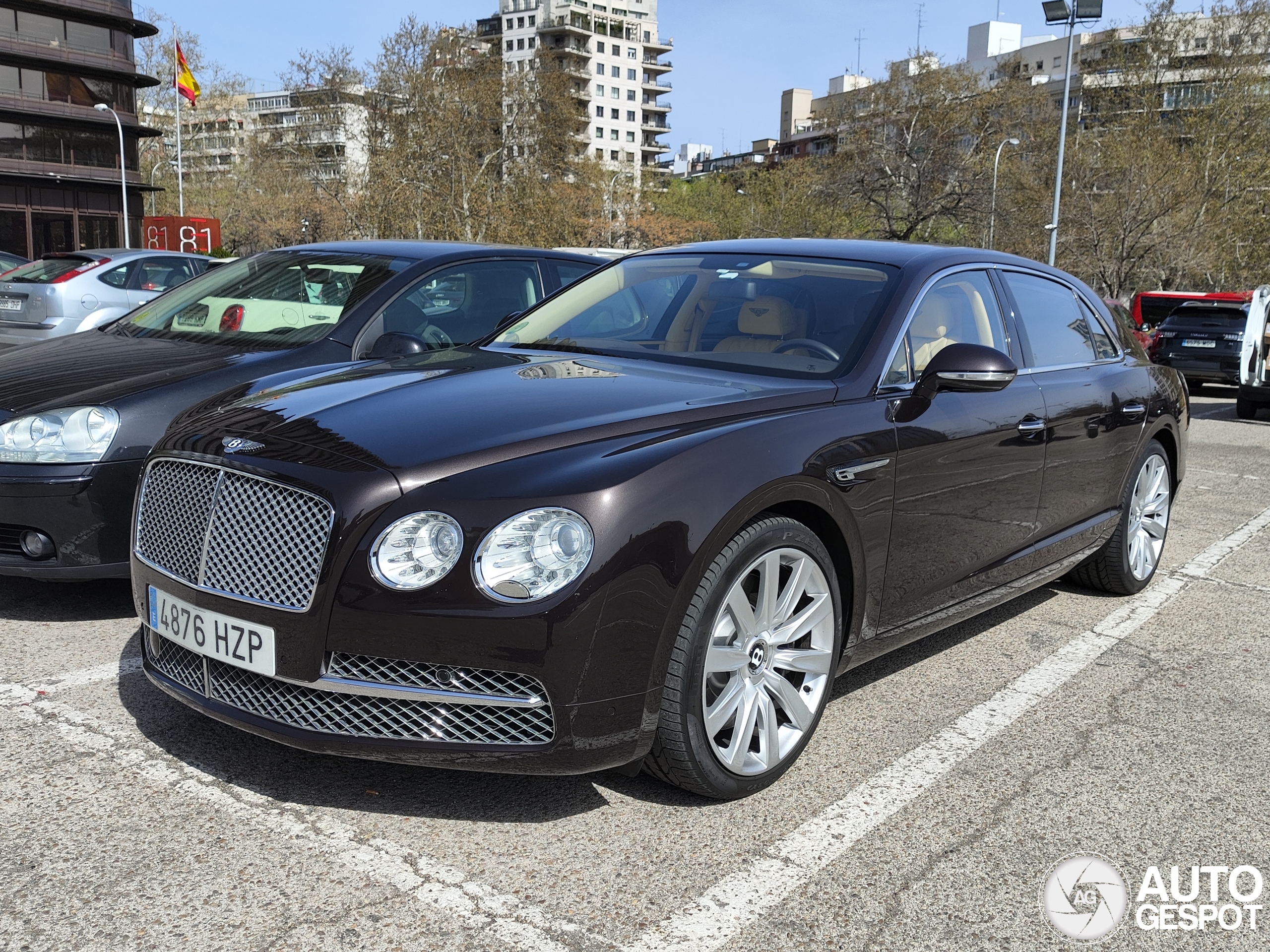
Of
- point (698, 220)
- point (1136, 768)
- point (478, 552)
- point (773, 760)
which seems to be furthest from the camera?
point (698, 220)

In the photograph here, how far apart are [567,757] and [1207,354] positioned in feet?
61.3

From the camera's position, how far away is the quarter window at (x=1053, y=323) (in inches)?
184

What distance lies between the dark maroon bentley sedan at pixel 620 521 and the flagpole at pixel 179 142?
154 ft

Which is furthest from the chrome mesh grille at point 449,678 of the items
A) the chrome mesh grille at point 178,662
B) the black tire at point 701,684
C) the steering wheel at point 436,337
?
the steering wheel at point 436,337

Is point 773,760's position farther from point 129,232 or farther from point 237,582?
point 129,232

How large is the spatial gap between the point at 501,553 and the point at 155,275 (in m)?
12.0

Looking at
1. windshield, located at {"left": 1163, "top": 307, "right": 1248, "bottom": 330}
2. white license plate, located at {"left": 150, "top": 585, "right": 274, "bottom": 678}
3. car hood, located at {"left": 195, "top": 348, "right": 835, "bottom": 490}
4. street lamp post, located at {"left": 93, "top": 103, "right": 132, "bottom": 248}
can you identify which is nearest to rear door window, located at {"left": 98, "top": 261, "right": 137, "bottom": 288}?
car hood, located at {"left": 195, "top": 348, "right": 835, "bottom": 490}

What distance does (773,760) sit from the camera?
325cm

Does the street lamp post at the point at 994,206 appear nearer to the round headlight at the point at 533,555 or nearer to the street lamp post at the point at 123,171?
the street lamp post at the point at 123,171

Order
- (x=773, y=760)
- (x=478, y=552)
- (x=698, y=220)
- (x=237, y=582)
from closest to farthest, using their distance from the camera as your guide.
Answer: (x=478, y=552) → (x=237, y=582) → (x=773, y=760) → (x=698, y=220)

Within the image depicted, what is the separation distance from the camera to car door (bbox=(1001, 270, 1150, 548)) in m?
4.57

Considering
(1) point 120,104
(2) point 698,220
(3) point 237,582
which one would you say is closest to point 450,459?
(3) point 237,582

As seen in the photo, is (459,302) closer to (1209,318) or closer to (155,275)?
(155,275)

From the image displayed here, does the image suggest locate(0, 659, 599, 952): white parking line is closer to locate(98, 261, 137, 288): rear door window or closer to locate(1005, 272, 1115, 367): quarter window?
locate(1005, 272, 1115, 367): quarter window
